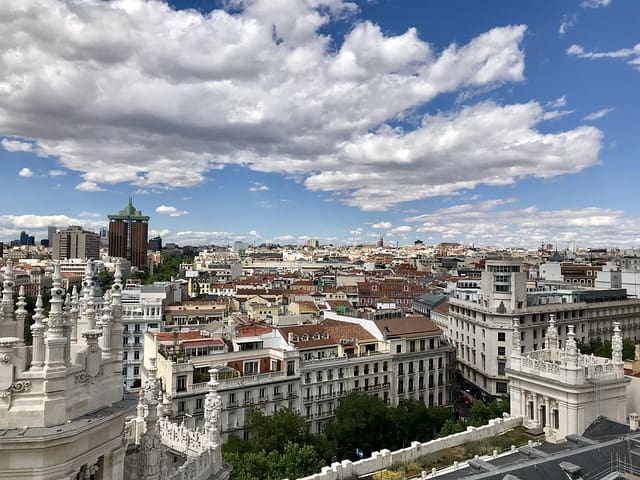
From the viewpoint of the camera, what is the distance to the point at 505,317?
68.8m

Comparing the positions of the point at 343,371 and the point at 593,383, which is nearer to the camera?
the point at 593,383

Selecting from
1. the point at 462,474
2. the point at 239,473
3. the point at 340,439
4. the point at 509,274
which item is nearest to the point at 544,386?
the point at 462,474

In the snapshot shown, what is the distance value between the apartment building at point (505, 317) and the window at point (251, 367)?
107ft

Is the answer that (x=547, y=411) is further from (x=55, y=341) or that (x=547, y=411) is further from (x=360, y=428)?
(x=360, y=428)

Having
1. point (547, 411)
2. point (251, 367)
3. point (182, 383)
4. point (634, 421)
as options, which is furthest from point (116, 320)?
point (251, 367)

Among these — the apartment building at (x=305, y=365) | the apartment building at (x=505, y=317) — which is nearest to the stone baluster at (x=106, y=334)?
the apartment building at (x=305, y=365)

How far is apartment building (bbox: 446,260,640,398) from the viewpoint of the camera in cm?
6900

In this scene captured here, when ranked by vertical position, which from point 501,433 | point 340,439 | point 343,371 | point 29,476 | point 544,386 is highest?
point 29,476

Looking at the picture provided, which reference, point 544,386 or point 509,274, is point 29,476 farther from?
point 509,274

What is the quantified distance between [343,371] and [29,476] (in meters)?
48.9

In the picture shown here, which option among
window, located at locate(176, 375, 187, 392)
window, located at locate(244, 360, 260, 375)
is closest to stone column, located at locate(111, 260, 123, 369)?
window, located at locate(176, 375, 187, 392)

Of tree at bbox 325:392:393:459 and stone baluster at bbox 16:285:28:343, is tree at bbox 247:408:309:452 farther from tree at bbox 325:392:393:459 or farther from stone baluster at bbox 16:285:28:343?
stone baluster at bbox 16:285:28:343

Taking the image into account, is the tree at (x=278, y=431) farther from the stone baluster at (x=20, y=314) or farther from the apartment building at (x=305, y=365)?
the stone baluster at (x=20, y=314)

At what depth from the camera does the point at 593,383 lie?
23.2 m
